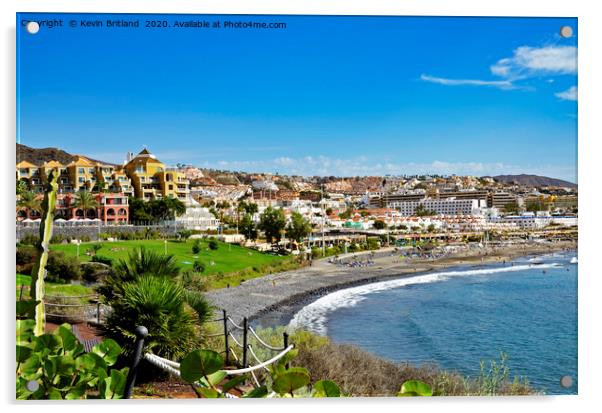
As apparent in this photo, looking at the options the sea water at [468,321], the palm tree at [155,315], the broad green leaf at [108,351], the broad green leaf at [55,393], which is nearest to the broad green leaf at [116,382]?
the broad green leaf at [108,351]

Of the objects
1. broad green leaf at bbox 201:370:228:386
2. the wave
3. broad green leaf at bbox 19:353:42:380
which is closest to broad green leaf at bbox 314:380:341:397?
broad green leaf at bbox 201:370:228:386

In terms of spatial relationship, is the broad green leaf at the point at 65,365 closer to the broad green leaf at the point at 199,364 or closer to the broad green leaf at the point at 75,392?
the broad green leaf at the point at 75,392

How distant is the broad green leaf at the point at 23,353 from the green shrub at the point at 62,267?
1934 mm

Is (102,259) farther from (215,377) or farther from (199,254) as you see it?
(215,377)

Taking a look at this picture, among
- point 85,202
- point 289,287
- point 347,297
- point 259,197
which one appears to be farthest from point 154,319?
point 347,297

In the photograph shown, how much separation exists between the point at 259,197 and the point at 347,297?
6.02 meters

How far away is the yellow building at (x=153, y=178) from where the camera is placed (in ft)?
13.7

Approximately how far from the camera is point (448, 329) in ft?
26.3

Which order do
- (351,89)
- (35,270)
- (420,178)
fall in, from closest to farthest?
(35,270) → (351,89) → (420,178)

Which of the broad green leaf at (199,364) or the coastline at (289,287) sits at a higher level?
the broad green leaf at (199,364)

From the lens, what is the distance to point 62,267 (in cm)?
444
